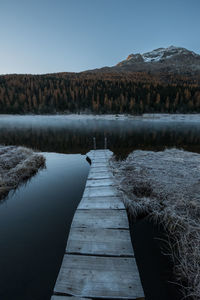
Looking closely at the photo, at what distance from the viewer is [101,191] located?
6.09 metres

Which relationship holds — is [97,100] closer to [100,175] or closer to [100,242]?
[100,175]

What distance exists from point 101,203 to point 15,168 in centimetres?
649

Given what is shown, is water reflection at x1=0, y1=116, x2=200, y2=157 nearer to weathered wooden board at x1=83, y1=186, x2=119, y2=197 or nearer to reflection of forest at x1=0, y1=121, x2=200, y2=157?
reflection of forest at x1=0, y1=121, x2=200, y2=157

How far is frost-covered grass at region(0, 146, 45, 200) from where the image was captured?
7246mm

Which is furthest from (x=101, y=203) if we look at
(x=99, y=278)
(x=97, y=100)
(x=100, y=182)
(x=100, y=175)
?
(x=97, y=100)

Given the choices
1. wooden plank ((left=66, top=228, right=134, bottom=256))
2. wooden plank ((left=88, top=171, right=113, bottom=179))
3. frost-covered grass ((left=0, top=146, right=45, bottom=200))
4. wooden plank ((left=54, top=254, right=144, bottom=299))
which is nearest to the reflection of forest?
frost-covered grass ((left=0, top=146, right=45, bottom=200))

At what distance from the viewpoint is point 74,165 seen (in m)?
11.2

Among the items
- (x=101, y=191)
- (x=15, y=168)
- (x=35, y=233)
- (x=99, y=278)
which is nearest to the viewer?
(x=99, y=278)

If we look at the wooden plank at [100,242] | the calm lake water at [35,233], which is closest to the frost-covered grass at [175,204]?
the wooden plank at [100,242]

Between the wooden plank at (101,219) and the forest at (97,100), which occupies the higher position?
the forest at (97,100)

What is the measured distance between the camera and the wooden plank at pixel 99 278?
235cm

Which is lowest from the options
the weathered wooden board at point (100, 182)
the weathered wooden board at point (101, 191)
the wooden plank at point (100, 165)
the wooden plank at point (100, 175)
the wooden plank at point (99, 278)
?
the wooden plank at point (100, 165)

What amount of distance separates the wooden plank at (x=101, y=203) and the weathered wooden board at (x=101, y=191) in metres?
0.29

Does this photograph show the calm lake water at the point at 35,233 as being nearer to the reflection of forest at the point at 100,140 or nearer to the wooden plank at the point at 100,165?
the wooden plank at the point at 100,165
